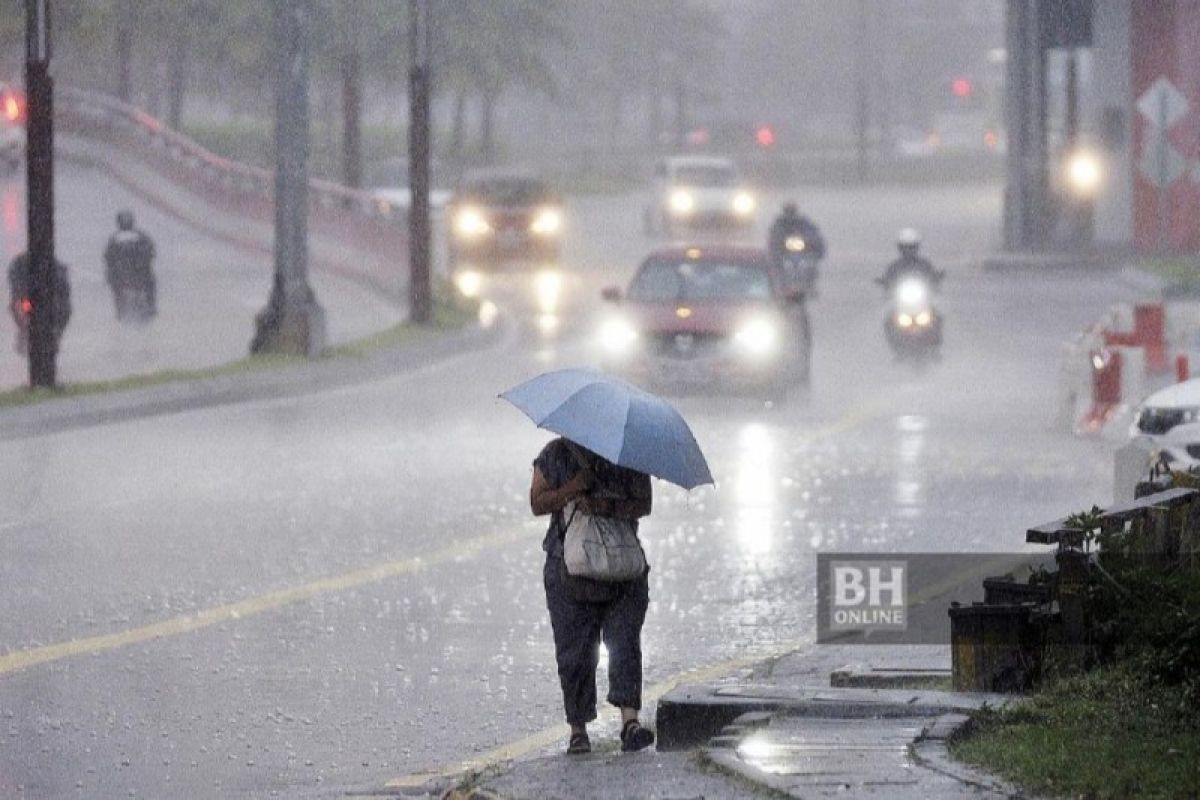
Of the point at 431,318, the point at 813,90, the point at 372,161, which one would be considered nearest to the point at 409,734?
the point at 431,318

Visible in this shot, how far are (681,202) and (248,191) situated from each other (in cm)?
1196

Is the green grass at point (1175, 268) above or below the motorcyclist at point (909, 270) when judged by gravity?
above

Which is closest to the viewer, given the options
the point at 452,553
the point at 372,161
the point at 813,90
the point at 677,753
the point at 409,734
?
the point at 677,753

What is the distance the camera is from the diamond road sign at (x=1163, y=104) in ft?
122

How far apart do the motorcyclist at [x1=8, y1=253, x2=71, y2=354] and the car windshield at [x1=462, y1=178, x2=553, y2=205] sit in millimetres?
21052

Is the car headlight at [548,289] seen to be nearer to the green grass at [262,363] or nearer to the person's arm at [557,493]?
the green grass at [262,363]

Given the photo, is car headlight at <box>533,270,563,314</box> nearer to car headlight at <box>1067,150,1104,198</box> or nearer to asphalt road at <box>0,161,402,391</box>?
asphalt road at <box>0,161,402,391</box>

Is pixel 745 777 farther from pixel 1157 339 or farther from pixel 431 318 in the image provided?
pixel 431 318

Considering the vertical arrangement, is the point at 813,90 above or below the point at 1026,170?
above

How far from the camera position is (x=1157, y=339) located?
24828 millimetres

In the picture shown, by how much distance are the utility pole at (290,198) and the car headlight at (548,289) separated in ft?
30.1

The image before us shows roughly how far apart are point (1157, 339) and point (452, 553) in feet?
36.8

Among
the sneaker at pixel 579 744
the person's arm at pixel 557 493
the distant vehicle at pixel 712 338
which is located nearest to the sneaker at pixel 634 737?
the sneaker at pixel 579 744

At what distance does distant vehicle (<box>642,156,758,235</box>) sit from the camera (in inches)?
2361
